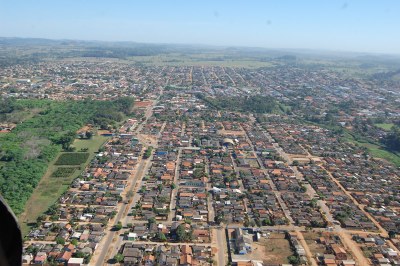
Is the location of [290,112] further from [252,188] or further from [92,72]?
[92,72]

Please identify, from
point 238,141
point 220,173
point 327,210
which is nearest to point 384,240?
point 327,210

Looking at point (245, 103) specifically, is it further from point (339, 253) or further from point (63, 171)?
point (339, 253)

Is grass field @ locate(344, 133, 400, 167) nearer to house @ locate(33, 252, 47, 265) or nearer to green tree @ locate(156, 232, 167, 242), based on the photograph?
green tree @ locate(156, 232, 167, 242)

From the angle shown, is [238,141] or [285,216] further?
[238,141]

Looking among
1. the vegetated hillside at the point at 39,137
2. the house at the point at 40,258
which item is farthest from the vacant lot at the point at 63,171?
the house at the point at 40,258

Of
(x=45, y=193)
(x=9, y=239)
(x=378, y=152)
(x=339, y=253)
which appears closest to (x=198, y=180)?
(x=45, y=193)

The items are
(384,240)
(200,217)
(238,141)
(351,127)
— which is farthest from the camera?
(351,127)
